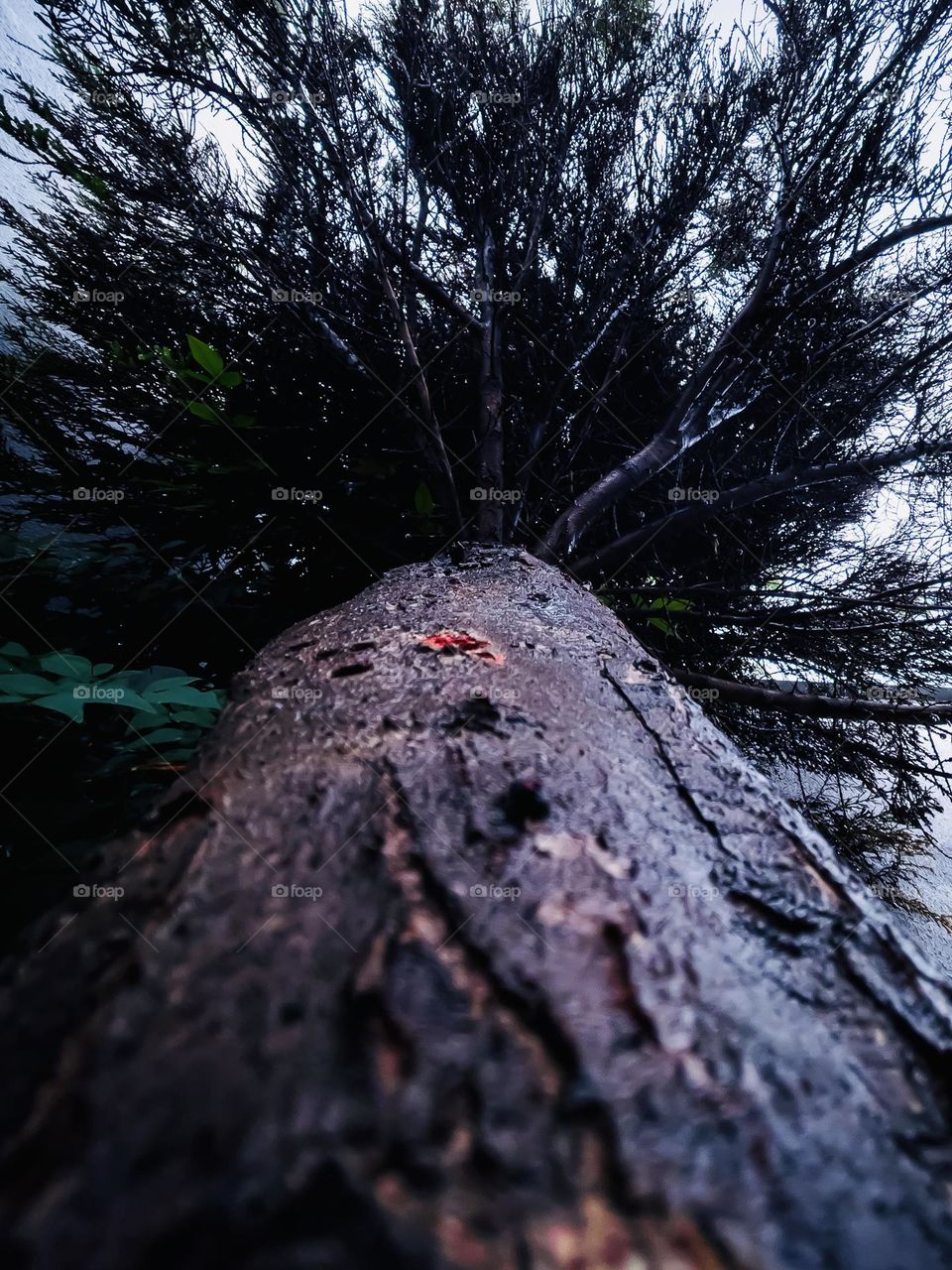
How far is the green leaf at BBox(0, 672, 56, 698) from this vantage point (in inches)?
41.9

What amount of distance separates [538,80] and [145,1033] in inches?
145

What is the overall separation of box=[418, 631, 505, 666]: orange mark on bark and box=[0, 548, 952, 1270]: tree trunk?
0.29 meters

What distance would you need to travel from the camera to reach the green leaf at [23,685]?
1.07 m

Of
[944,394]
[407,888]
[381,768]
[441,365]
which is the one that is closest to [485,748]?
[381,768]

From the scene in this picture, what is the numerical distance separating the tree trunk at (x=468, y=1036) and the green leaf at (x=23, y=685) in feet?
1.83

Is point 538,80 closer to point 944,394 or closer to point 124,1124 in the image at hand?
point 944,394

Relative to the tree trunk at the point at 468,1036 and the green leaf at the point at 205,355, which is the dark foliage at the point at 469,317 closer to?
the green leaf at the point at 205,355

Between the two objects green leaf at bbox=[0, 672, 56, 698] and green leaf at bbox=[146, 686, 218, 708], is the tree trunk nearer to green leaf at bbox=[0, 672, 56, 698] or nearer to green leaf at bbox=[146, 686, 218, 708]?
green leaf at bbox=[146, 686, 218, 708]

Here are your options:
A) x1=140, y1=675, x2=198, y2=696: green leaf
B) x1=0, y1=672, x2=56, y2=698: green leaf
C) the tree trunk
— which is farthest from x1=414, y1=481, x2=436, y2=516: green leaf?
the tree trunk

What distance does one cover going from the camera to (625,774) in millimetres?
764

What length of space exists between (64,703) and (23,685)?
0.15 metres

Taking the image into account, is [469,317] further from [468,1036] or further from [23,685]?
[468,1036]

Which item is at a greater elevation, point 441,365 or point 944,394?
point 944,394

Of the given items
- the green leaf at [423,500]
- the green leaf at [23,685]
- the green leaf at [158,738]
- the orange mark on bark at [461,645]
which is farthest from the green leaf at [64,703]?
the green leaf at [423,500]
